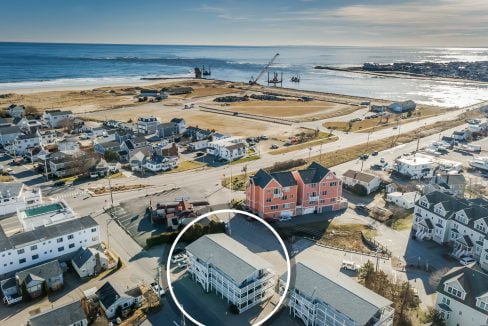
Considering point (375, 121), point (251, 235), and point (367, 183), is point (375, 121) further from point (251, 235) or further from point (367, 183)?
point (251, 235)

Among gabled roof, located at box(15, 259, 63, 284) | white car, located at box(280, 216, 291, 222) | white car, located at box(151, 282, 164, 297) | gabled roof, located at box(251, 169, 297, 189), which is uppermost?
gabled roof, located at box(251, 169, 297, 189)

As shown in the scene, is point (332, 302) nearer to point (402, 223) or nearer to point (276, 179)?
point (276, 179)

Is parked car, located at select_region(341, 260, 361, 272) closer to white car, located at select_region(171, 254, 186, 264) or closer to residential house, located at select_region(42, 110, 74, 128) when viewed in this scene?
white car, located at select_region(171, 254, 186, 264)

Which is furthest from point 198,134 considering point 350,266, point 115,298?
point 115,298

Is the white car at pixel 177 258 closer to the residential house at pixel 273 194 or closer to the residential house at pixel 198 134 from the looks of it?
the residential house at pixel 273 194

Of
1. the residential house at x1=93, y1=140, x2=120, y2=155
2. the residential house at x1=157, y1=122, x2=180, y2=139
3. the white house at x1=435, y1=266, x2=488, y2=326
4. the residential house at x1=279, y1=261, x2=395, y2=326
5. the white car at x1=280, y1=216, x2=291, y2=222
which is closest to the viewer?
the residential house at x1=279, y1=261, x2=395, y2=326

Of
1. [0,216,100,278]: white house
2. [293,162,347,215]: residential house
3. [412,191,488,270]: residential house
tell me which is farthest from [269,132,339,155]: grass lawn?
[0,216,100,278]: white house
